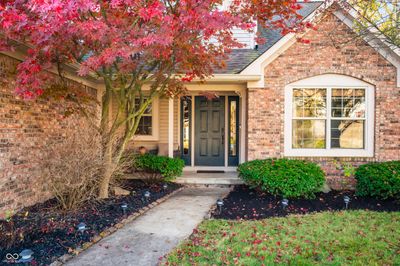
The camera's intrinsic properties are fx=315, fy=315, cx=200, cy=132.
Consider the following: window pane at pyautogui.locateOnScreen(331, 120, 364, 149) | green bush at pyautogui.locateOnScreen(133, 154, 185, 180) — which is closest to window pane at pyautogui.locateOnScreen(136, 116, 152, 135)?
green bush at pyautogui.locateOnScreen(133, 154, 185, 180)

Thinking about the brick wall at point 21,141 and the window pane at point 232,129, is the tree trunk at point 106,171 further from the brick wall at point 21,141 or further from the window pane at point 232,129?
the window pane at point 232,129

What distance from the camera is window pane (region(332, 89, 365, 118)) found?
805 cm

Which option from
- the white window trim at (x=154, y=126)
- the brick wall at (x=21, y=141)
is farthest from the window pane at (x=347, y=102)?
the brick wall at (x=21, y=141)

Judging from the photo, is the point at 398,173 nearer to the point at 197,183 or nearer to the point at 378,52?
the point at 378,52

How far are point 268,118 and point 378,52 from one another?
3139 mm

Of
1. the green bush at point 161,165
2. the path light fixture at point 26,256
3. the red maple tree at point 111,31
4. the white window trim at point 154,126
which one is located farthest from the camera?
the white window trim at point 154,126

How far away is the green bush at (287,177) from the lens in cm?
A: 675

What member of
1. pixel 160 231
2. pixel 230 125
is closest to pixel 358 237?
pixel 160 231

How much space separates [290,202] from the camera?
264 inches

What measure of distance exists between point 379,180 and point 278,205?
2.31 metres

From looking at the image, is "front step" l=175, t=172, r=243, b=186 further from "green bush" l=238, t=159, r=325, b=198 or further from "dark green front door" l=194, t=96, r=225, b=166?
"dark green front door" l=194, t=96, r=225, b=166

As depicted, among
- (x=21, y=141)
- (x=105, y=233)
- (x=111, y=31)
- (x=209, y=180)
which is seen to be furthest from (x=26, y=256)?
(x=209, y=180)

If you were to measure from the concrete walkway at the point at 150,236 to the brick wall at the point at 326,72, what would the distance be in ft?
8.08

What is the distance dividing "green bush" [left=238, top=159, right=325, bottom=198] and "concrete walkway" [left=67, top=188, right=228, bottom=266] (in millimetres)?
1145
